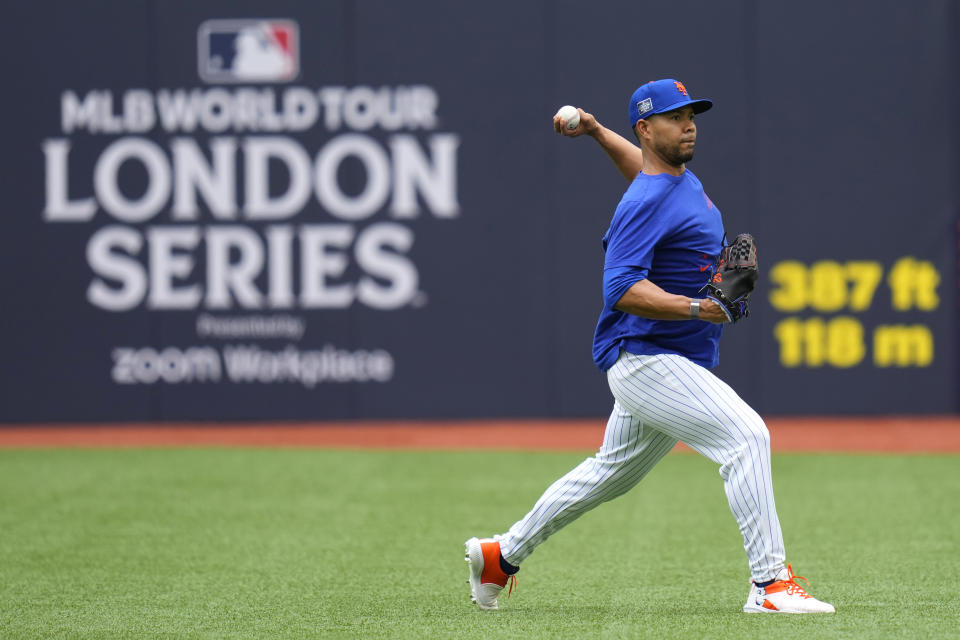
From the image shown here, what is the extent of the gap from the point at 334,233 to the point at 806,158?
418 centimetres

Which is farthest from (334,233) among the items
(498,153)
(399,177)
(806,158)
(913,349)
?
(913,349)

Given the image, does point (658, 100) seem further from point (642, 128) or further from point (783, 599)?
point (783, 599)

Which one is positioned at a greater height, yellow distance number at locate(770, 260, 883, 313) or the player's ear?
the player's ear

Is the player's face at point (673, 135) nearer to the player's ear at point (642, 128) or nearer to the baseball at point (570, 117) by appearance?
the player's ear at point (642, 128)

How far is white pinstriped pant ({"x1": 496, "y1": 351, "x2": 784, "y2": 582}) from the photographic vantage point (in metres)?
4.70

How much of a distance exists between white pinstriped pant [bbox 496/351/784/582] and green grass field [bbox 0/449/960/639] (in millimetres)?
304

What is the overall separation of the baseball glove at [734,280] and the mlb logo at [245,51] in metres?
7.93

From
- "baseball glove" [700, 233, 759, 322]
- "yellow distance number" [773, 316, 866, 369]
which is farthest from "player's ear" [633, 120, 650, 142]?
"yellow distance number" [773, 316, 866, 369]

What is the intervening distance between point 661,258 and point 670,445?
2.51 feet

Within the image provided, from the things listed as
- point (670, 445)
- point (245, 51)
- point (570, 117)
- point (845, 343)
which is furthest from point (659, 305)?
point (245, 51)

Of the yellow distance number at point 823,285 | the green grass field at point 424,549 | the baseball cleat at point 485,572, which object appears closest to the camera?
the green grass field at point 424,549

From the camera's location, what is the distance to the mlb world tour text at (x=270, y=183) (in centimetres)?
1194

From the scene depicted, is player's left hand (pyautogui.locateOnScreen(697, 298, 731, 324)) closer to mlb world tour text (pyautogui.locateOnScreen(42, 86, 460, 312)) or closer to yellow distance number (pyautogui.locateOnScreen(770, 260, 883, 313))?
yellow distance number (pyautogui.locateOnScreen(770, 260, 883, 313))

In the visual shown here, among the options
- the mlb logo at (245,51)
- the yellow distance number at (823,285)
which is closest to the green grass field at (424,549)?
the yellow distance number at (823,285)
